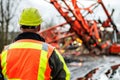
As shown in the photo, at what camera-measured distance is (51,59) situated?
4.25m

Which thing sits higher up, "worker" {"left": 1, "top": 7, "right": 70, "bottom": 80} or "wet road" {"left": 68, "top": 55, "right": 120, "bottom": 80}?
"worker" {"left": 1, "top": 7, "right": 70, "bottom": 80}

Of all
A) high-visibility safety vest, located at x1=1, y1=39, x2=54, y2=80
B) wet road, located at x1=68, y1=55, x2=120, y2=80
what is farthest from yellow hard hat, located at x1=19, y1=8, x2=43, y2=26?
wet road, located at x1=68, y1=55, x2=120, y2=80

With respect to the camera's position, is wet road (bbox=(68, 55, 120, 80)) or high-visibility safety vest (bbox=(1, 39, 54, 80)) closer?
high-visibility safety vest (bbox=(1, 39, 54, 80))

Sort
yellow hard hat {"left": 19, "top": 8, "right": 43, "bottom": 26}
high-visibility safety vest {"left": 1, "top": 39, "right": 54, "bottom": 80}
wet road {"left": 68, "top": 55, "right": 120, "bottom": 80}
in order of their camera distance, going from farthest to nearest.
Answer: wet road {"left": 68, "top": 55, "right": 120, "bottom": 80}
yellow hard hat {"left": 19, "top": 8, "right": 43, "bottom": 26}
high-visibility safety vest {"left": 1, "top": 39, "right": 54, "bottom": 80}

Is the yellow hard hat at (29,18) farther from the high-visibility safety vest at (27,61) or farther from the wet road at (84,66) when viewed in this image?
the wet road at (84,66)

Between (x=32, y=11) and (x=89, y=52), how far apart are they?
92.5 feet

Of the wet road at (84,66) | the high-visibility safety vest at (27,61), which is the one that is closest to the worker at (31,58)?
the high-visibility safety vest at (27,61)

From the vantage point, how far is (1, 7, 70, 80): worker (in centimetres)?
418

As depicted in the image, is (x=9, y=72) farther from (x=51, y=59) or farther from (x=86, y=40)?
(x=86, y=40)

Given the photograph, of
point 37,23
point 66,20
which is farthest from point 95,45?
point 37,23

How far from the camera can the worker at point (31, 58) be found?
4180 millimetres

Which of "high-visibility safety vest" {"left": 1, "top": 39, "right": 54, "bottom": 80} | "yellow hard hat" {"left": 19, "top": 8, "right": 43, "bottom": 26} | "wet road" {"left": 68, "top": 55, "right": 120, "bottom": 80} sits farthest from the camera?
"wet road" {"left": 68, "top": 55, "right": 120, "bottom": 80}

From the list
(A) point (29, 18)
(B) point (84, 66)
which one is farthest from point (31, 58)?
(B) point (84, 66)

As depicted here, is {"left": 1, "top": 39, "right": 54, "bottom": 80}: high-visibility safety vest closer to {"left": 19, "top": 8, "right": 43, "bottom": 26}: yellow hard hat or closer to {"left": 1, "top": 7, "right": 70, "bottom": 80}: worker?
{"left": 1, "top": 7, "right": 70, "bottom": 80}: worker
